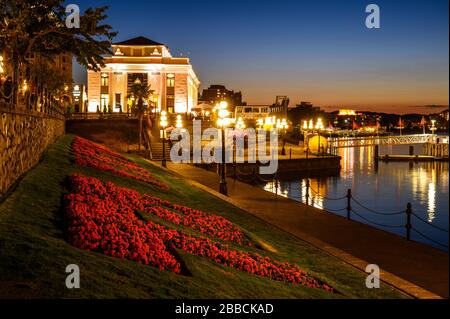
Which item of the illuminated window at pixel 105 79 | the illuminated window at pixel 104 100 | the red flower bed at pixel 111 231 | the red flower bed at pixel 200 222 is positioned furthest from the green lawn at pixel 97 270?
the illuminated window at pixel 105 79

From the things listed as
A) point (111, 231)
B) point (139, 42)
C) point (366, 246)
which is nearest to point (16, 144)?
point (111, 231)

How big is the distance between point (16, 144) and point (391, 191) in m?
44.3

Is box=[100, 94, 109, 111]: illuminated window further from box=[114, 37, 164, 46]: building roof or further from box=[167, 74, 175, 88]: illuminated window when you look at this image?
box=[167, 74, 175, 88]: illuminated window

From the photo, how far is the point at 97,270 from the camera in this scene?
7.70 metres

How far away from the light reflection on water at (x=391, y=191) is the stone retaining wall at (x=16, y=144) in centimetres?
1401

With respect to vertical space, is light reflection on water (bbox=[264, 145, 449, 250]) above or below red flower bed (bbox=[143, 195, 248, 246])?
below

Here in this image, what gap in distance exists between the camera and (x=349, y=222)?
62.4 ft

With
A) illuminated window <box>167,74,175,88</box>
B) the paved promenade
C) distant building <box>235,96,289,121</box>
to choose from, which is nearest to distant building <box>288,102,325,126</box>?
distant building <box>235,96,289,121</box>

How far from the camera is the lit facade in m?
83.7

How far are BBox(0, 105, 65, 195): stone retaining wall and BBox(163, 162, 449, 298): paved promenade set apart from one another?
7.88 m

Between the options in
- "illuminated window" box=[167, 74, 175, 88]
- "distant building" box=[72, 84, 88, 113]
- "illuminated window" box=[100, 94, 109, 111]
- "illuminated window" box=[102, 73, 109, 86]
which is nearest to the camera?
"distant building" box=[72, 84, 88, 113]

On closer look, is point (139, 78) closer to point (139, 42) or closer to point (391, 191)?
point (139, 42)

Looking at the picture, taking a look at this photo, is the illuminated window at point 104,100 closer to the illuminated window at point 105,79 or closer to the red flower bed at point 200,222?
the illuminated window at point 105,79
